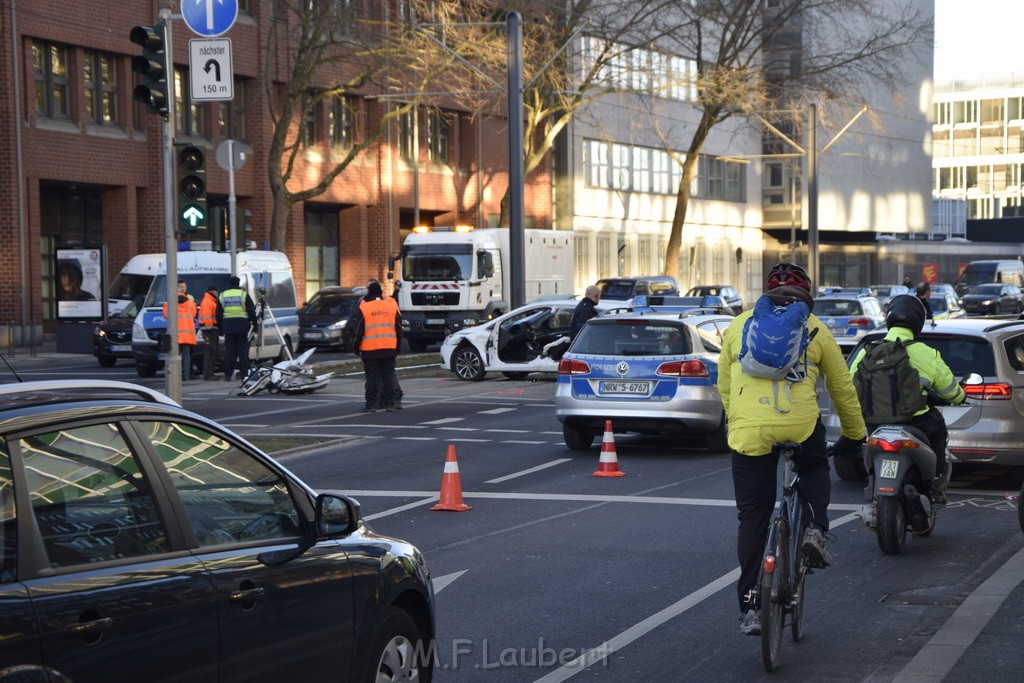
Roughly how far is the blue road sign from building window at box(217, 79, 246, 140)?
29.9m

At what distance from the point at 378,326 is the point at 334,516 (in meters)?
15.3

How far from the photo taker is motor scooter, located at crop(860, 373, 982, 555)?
928 cm

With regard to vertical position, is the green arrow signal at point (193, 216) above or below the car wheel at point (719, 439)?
above

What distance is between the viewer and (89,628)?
152 inches

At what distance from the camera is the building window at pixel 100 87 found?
4094 centimetres

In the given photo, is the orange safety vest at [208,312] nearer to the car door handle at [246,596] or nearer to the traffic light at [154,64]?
the traffic light at [154,64]

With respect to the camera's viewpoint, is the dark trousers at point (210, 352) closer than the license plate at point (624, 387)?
No

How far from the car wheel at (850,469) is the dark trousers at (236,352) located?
14927mm

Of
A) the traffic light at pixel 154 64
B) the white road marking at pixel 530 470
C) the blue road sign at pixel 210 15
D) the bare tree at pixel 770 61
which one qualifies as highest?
the bare tree at pixel 770 61

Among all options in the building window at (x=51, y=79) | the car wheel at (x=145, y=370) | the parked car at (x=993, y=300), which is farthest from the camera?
the parked car at (x=993, y=300)

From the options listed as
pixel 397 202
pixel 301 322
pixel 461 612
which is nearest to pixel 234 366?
pixel 301 322

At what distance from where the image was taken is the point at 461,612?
8086mm

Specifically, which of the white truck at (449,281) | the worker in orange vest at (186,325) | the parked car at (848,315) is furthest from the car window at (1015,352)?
the white truck at (449,281)

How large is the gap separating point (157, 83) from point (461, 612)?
28.9 feet
